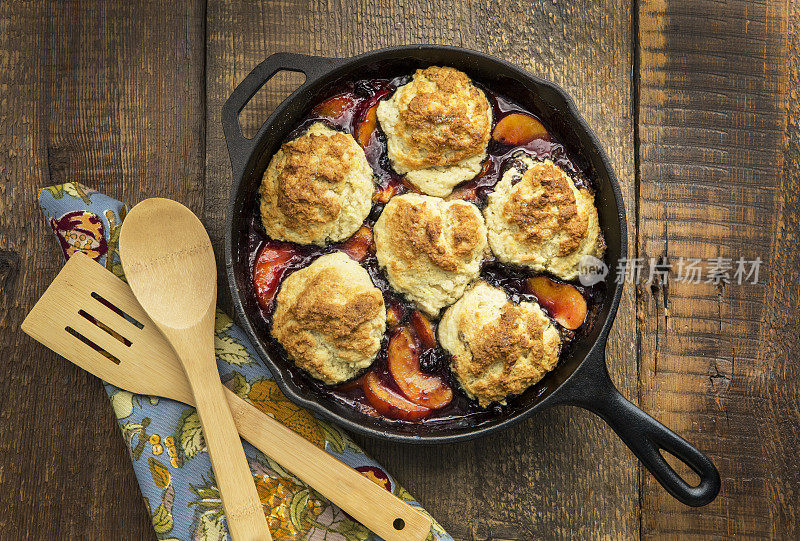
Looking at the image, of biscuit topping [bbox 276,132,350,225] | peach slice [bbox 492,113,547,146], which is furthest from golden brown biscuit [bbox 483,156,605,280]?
biscuit topping [bbox 276,132,350,225]

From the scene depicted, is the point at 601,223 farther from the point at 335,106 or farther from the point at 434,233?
the point at 335,106

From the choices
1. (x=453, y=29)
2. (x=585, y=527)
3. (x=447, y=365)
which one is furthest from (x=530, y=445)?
(x=453, y=29)

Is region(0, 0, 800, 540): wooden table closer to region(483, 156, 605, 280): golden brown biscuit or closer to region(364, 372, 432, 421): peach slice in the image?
region(364, 372, 432, 421): peach slice

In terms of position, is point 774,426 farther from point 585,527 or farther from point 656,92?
point 656,92

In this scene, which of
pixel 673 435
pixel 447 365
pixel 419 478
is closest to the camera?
pixel 673 435

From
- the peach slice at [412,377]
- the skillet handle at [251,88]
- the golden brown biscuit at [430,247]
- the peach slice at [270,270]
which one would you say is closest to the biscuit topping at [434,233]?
the golden brown biscuit at [430,247]

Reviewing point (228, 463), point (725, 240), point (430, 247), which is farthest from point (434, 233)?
point (725, 240)

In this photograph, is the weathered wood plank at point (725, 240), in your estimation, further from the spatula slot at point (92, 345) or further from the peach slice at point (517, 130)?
the spatula slot at point (92, 345)
